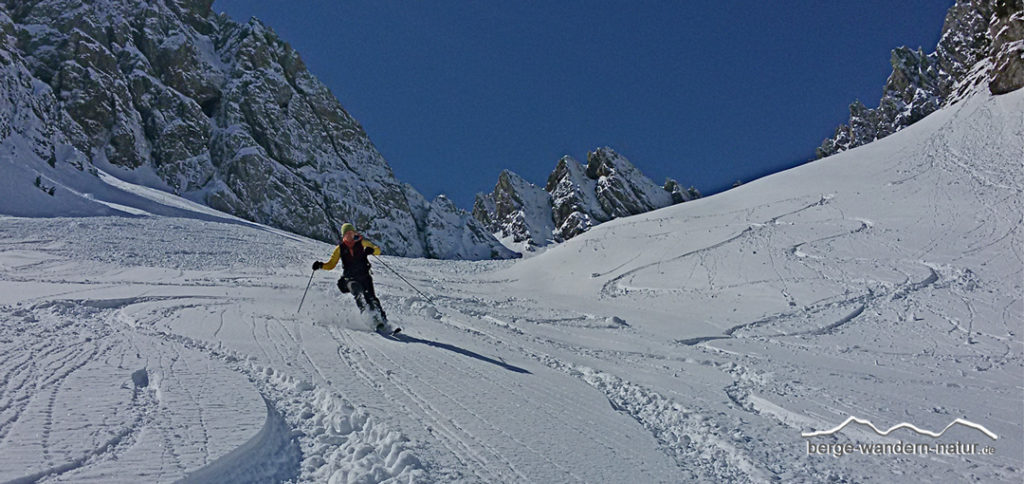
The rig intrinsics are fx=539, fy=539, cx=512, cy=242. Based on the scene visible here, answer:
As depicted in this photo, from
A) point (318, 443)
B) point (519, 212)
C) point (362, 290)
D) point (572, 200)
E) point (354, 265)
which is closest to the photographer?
point (318, 443)

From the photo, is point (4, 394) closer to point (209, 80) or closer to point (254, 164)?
point (254, 164)

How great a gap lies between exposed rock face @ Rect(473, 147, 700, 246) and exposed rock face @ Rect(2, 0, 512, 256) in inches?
995

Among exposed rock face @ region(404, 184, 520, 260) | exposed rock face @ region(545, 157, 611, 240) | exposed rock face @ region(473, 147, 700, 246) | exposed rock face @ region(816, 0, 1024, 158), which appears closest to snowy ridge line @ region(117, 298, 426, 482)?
exposed rock face @ region(816, 0, 1024, 158)

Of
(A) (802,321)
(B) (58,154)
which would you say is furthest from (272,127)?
(A) (802,321)

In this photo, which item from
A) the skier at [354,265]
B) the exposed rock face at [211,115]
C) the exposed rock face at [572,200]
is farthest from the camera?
the exposed rock face at [572,200]

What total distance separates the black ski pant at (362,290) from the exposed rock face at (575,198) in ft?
268

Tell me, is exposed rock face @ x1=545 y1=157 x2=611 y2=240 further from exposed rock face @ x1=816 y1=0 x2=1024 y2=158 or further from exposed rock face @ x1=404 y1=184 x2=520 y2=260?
exposed rock face @ x1=816 y1=0 x2=1024 y2=158

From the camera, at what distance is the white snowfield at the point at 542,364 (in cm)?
385

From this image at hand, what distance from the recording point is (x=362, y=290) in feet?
30.2

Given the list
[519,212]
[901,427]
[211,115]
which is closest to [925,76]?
[519,212]

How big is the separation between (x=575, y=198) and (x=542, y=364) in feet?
308

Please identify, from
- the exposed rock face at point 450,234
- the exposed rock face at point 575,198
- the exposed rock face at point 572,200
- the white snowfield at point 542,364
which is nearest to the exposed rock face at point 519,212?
the exposed rock face at point 575,198

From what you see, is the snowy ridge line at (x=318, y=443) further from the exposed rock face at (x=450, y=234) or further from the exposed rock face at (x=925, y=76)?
the exposed rock face at (x=450, y=234)

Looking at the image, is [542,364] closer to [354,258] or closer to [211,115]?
[354,258]
